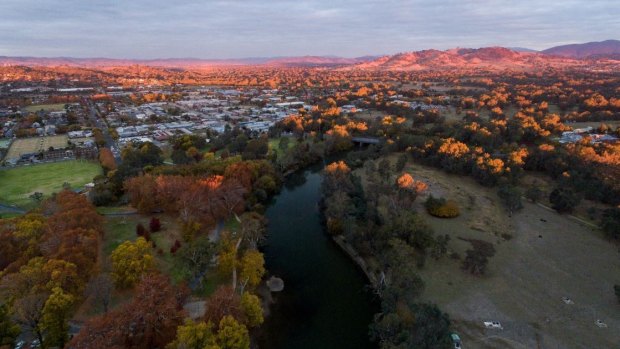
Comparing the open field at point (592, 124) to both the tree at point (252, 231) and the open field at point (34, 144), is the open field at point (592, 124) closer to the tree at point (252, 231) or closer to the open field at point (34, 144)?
the tree at point (252, 231)

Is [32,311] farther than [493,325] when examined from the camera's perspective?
No

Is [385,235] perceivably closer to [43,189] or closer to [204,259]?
[204,259]

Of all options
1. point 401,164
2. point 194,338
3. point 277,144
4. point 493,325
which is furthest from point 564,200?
point 277,144

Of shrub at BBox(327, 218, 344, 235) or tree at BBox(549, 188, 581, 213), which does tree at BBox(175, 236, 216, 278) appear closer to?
shrub at BBox(327, 218, 344, 235)

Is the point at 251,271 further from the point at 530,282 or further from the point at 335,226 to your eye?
the point at 530,282

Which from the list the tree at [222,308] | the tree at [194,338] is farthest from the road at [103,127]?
the tree at [194,338]

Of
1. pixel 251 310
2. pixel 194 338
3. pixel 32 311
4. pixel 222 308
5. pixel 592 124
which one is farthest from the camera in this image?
pixel 592 124
